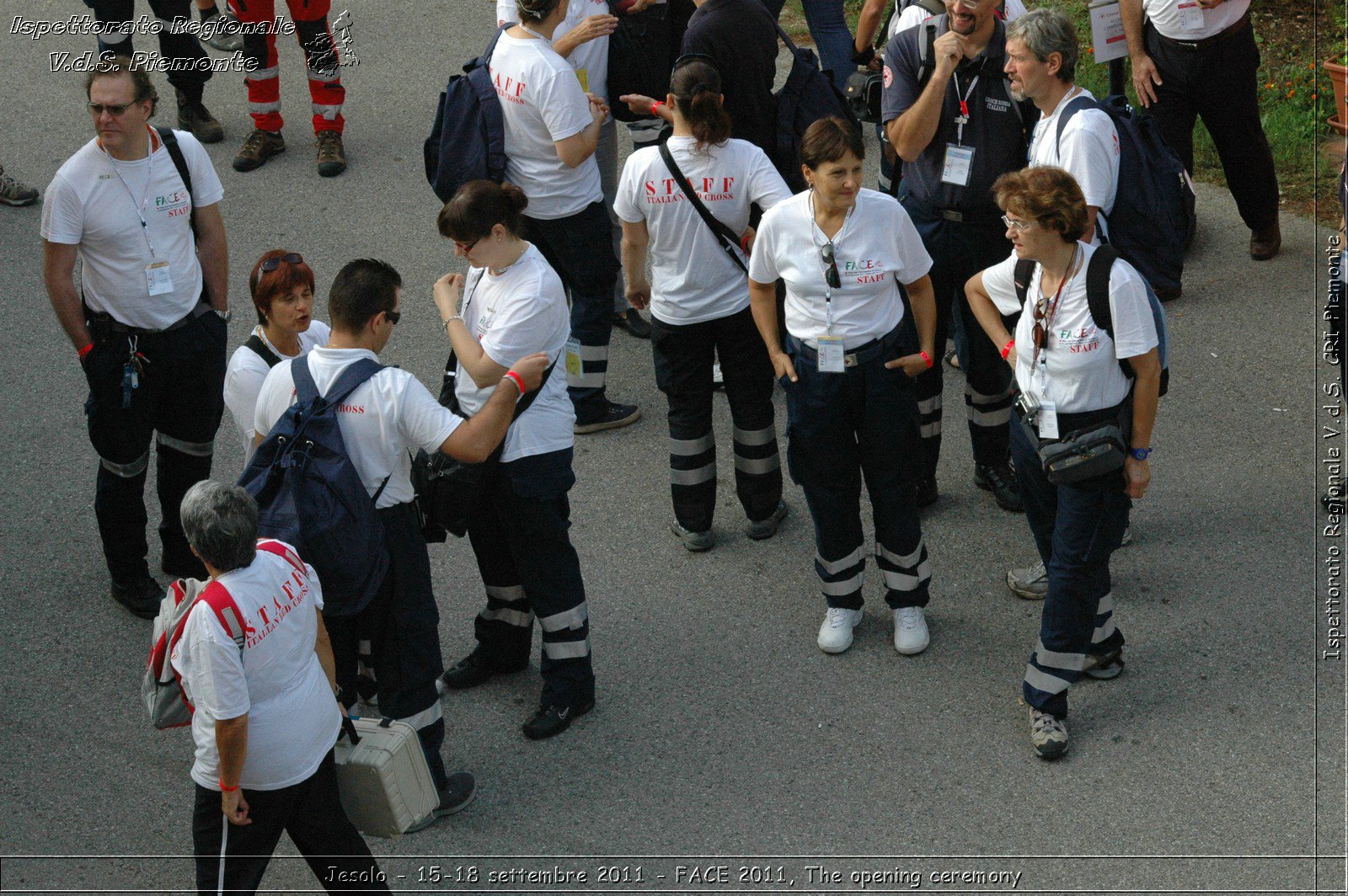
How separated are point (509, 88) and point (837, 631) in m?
2.72

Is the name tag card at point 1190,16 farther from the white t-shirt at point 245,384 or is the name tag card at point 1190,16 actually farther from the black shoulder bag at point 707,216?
the white t-shirt at point 245,384

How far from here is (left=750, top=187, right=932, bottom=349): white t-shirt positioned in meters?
4.67

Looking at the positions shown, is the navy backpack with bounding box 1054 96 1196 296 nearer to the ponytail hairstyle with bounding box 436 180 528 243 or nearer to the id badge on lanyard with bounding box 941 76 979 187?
the id badge on lanyard with bounding box 941 76 979 187

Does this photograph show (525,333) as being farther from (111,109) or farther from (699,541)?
(111,109)

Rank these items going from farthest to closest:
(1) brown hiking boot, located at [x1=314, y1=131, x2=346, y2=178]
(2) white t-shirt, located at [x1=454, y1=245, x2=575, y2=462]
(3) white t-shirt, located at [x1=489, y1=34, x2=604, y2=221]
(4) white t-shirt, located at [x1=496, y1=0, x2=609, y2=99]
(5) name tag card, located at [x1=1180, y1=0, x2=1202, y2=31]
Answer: (1) brown hiking boot, located at [x1=314, y1=131, x2=346, y2=178]
(5) name tag card, located at [x1=1180, y1=0, x2=1202, y2=31]
(4) white t-shirt, located at [x1=496, y1=0, x2=609, y2=99]
(3) white t-shirt, located at [x1=489, y1=34, x2=604, y2=221]
(2) white t-shirt, located at [x1=454, y1=245, x2=575, y2=462]

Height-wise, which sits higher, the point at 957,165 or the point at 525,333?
the point at 525,333

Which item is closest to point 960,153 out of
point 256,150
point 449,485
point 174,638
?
point 449,485

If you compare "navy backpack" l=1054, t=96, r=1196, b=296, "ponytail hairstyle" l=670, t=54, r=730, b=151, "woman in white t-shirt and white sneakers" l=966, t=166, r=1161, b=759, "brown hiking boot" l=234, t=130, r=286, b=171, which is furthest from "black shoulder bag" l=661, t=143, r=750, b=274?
"brown hiking boot" l=234, t=130, r=286, b=171

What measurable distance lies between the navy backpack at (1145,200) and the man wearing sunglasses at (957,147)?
41cm

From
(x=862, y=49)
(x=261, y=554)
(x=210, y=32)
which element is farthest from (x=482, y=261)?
(x=210, y=32)

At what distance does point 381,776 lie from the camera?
3.82 metres

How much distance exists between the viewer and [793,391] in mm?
4914

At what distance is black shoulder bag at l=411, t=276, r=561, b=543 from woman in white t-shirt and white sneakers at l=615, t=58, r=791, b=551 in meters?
1.06

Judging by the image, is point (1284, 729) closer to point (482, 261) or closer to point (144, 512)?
point (482, 261)
